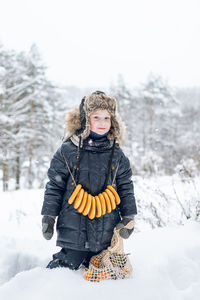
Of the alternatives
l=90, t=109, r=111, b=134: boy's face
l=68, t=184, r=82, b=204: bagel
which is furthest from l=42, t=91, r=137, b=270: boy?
l=68, t=184, r=82, b=204: bagel

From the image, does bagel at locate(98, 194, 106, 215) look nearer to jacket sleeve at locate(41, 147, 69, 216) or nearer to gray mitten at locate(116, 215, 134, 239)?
gray mitten at locate(116, 215, 134, 239)

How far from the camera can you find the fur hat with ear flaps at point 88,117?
91.7 inches

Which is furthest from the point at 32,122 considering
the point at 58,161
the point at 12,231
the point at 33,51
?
the point at 58,161

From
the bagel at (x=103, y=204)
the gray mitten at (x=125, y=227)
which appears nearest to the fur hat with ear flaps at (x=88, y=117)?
the bagel at (x=103, y=204)

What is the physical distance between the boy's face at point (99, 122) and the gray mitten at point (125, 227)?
869mm

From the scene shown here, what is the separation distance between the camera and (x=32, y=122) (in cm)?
1580

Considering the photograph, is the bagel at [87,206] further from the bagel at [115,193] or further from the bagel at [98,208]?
the bagel at [115,193]

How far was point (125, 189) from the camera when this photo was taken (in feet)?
8.02

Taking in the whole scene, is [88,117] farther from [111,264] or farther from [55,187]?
[111,264]

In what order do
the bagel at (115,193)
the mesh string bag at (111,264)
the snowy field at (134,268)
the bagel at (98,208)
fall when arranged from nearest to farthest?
the snowy field at (134,268)
the mesh string bag at (111,264)
the bagel at (98,208)
the bagel at (115,193)

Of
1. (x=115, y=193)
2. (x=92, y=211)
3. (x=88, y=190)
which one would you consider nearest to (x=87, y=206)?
(x=92, y=211)

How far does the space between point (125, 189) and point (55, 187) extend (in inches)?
27.5

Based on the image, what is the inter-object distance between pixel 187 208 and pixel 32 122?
13.9m

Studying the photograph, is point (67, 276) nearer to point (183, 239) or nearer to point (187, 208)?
point (183, 239)
